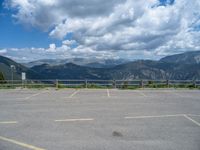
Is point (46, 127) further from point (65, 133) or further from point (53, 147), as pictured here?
point (53, 147)

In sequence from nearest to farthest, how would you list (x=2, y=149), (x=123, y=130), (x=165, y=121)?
(x=2, y=149) → (x=123, y=130) → (x=165, y=121)

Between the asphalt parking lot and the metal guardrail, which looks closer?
the asphalt parking lot

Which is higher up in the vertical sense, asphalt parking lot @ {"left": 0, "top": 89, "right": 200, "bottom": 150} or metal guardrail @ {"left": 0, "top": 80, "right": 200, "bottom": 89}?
metal guardrail @ {"left": 0, "top": 80, "right": 200, "bottom": 89}

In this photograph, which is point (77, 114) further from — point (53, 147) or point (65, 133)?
point (53, 147)

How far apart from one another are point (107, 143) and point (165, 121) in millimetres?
3631

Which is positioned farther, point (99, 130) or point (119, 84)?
point (119, 84)

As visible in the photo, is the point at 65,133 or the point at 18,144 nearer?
the point at 18,144

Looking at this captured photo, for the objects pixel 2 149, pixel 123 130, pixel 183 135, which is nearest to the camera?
pixel 2 149

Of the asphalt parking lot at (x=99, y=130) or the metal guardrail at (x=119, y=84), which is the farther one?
the metal guardrail at (x=119, y=84)

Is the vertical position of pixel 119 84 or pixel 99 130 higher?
pixel 119 84

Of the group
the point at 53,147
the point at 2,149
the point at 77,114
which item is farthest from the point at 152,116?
the point at 2,149

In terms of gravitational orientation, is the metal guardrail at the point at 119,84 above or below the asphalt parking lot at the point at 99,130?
above

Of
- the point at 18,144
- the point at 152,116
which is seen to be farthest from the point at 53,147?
the point at 152,116

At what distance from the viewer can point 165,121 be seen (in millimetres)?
9406
